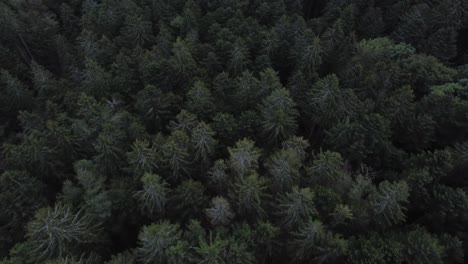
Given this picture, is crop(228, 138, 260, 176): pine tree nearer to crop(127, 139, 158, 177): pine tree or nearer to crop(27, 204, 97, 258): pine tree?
crop(127, 139, 158, 177): pine tree

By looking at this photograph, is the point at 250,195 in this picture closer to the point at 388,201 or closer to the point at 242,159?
the point at 242,159

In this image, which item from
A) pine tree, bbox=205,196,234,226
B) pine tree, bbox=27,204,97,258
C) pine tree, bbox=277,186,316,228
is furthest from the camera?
pine tree, bbox=205,196,234,226

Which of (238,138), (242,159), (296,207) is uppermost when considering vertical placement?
(242,159)

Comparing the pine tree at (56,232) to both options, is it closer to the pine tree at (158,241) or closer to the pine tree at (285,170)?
the pine tree at (158,241)

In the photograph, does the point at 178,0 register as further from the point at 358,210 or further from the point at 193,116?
the point at 358,210

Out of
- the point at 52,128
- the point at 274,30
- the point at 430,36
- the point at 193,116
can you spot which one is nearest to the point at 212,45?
the point at 274,30

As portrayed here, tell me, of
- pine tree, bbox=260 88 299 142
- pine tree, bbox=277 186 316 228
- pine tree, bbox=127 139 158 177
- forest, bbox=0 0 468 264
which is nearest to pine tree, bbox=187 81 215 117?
forest, bbox=0 0 468 264

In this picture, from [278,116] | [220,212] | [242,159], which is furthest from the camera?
[278,116]

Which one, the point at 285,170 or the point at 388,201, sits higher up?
the point at 285,170

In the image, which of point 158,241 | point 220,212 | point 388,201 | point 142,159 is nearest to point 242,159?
point 220,212
